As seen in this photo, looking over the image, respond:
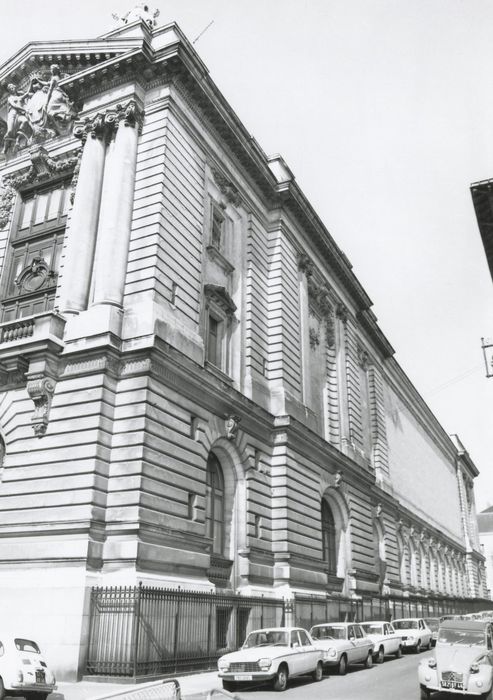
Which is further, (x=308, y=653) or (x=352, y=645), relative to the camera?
(x=352, y=645)

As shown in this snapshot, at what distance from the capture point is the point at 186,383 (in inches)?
971

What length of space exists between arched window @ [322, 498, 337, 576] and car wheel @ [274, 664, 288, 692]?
18.0 m

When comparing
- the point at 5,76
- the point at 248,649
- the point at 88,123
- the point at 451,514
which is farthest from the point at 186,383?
the point at 451,514

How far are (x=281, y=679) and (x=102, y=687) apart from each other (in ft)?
15.3

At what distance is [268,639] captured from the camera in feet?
64.4

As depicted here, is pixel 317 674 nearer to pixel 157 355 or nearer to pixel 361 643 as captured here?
pixel 361 643

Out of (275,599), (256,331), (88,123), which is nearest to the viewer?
(275,599)

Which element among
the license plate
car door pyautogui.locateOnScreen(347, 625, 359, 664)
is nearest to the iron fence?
car door pyautogui.locateOnScreen(347, 625, 359, 664)

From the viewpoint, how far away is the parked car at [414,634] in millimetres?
28922

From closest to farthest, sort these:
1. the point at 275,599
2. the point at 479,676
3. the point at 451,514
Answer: the point at 479,676, the point at 275,599, the point at 451,514

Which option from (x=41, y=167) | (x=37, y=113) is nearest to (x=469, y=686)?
(x=41, y=167)

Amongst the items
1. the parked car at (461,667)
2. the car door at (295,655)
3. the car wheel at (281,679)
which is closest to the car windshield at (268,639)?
the car door at (295,655)

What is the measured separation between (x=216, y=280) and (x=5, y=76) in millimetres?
14258

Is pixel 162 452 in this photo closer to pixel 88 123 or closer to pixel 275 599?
pixel 275 599
